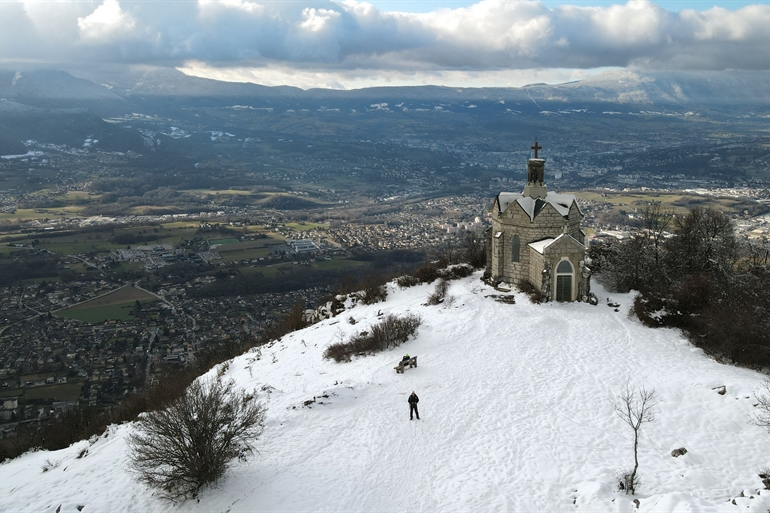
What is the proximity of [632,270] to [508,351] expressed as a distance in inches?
425

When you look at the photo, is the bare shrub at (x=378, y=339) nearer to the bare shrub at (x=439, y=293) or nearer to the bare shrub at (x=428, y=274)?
the bare shrub at (x=439, y=293)

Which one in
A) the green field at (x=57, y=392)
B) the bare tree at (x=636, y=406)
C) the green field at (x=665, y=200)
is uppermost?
the bare tree at (x=636, y=406)

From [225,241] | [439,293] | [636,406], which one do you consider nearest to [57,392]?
[439,293]

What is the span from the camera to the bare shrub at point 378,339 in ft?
82.9

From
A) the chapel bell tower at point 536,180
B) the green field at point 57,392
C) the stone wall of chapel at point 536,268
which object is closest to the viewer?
the stone wall of chapel at point 536,268

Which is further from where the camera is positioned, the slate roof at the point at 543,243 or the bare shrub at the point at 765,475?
the slate roof at the point at 543,243

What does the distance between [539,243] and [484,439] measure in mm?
15103

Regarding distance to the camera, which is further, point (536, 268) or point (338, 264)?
point (338, 264)

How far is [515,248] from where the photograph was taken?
101 feet

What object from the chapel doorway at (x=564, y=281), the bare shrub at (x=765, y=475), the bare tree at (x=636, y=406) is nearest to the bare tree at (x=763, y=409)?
the bare shrub at (x=765, y=475)

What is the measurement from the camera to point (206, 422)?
14227 mm

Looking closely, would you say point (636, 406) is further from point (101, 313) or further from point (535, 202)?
point (101, 313)

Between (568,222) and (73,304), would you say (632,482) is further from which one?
(73,304)

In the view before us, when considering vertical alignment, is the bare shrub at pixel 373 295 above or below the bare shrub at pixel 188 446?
below
